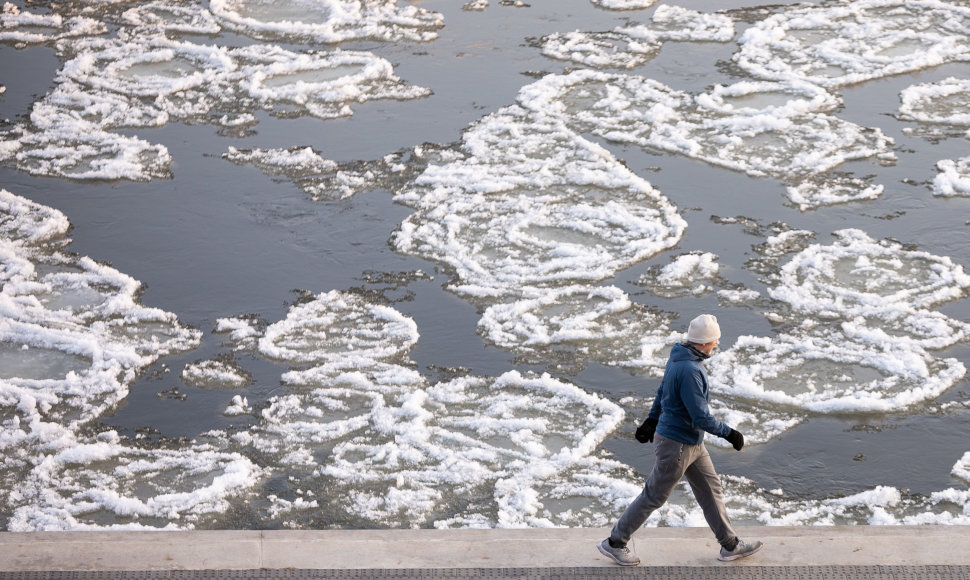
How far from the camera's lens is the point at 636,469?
8562 mm

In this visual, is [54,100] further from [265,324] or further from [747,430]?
[747,430]

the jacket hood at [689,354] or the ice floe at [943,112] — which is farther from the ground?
the jacket hood at [689,354]

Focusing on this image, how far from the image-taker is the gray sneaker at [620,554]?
6266 millimetres

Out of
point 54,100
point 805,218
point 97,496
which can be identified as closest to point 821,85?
point 805,218

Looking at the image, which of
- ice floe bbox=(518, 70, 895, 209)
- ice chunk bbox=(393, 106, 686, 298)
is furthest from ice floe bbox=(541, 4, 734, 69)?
ice chunk bbox=(393, 106, 686, 298)

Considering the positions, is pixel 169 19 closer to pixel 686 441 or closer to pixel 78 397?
pixel 78 397

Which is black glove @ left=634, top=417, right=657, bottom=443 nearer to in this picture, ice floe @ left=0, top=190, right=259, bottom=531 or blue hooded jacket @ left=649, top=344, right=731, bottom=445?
blue hooded jacket @ left=649, top=344, right=731, bottom=445

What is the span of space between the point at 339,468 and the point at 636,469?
218 centimetres

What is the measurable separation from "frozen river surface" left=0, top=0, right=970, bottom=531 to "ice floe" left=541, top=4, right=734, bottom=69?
0.22 feet

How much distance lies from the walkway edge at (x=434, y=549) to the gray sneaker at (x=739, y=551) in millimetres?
40

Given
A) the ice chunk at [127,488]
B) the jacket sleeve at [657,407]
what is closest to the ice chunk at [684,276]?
the ice chunk at [127,488]

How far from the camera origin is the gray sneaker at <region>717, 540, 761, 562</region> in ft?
20.7

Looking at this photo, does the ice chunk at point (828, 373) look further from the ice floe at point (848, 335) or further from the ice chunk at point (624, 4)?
the ice chunk at point (624, 4)

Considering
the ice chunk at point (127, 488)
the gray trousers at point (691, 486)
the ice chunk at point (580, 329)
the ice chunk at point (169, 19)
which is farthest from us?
the ice chunk at point (169, 19)
